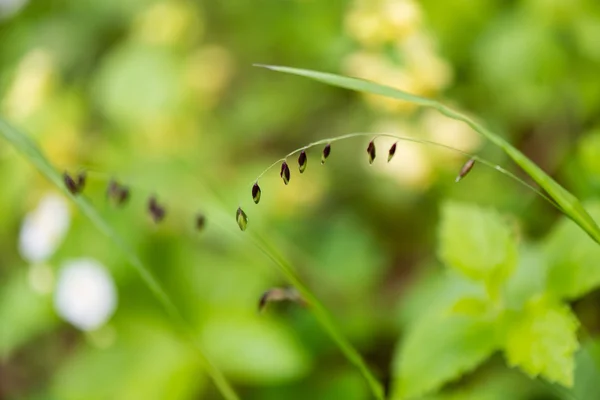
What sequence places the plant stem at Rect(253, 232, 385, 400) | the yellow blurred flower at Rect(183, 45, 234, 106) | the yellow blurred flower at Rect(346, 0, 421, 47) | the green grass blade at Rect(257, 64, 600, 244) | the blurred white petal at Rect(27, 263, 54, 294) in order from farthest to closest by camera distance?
the yellow blurred flower at Rect(183, 45, 234, 106), the blurred white petal at Rect(27, 263, 54, 294), the yellow blurred flower at Rect(346, 0, 421, 47), the plant stem at Rect(253, 232, 385, 400), the green grass blade at Rect(257, 64, 600, 244)

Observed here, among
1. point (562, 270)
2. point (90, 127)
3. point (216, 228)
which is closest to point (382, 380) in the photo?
point (216, 228)

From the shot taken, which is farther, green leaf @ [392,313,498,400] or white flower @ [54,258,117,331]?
white flower @ [54,258,117,331]

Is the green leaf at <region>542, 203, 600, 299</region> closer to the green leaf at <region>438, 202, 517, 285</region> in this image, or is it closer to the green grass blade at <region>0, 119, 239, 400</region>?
the green leaf at <region>438, 202, 517, 285</region>

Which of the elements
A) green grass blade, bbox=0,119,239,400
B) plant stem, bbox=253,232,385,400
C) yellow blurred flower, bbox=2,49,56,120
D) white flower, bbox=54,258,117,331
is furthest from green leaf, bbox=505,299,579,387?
yellow blurred flower, bbox=2,49,56,120

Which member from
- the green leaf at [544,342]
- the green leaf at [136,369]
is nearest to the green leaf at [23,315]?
the green leaf at [136,369]

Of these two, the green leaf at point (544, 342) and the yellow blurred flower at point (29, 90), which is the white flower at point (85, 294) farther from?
the green leaf at point (544, 342)

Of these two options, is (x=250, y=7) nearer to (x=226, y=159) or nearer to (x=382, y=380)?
(x=226, y=159)

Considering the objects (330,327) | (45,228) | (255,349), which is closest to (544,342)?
(330,327)
